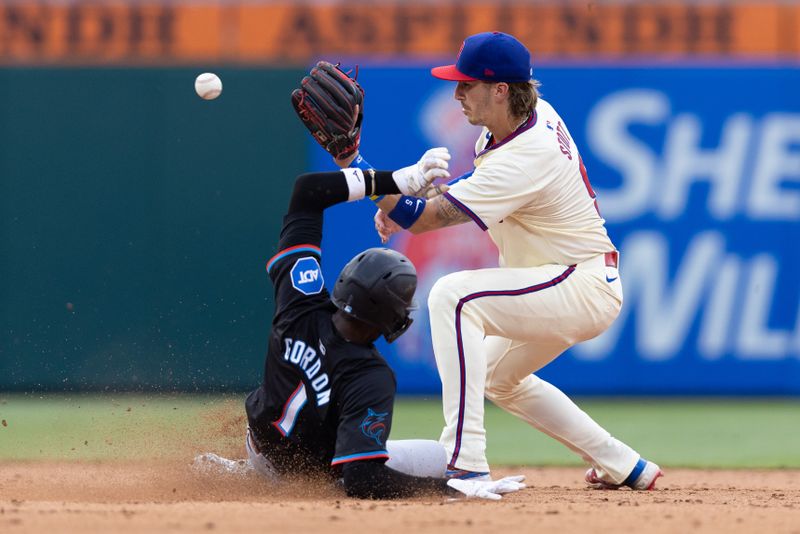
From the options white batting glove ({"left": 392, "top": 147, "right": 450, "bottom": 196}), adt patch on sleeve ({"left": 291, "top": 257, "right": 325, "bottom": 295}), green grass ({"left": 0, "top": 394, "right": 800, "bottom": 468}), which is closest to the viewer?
adt patch on sleeve ({"left": 291, "top": 257, "right": 325, "bottom": 295})

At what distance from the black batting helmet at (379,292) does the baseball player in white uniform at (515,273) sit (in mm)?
389

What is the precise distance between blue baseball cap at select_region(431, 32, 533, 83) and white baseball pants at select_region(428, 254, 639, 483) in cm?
72

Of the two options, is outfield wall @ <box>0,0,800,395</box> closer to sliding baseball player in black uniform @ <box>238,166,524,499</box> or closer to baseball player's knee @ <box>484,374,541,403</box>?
baseball player's knee @ <box>484,374,541,403</box>

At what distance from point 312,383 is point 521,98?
144cm

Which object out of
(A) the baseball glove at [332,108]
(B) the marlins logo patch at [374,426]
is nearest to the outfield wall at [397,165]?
(A) the baseball glove at [332,108]

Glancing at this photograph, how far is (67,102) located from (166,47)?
3100mm

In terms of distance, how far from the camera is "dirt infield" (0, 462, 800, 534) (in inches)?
134

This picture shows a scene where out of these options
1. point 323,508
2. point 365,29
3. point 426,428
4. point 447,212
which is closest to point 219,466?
point 323,508

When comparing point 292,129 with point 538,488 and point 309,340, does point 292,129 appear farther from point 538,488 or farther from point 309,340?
point 309,340

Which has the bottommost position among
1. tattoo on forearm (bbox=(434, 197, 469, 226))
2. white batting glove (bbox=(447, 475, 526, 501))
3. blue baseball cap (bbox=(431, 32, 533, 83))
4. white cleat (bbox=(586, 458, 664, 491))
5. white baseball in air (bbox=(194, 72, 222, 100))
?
white cleat (bbox=(586, 458, 664, 491))

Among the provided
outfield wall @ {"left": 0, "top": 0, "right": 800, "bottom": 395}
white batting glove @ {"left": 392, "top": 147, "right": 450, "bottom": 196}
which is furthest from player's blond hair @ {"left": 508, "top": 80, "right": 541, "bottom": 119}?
outfield wall @ {"left": 0, "top": 0, "right": 800, "bottom": 395}

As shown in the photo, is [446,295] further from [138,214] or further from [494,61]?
[138,214]

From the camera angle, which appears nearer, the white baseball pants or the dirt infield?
the dirt infield

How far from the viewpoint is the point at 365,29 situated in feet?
36.9
